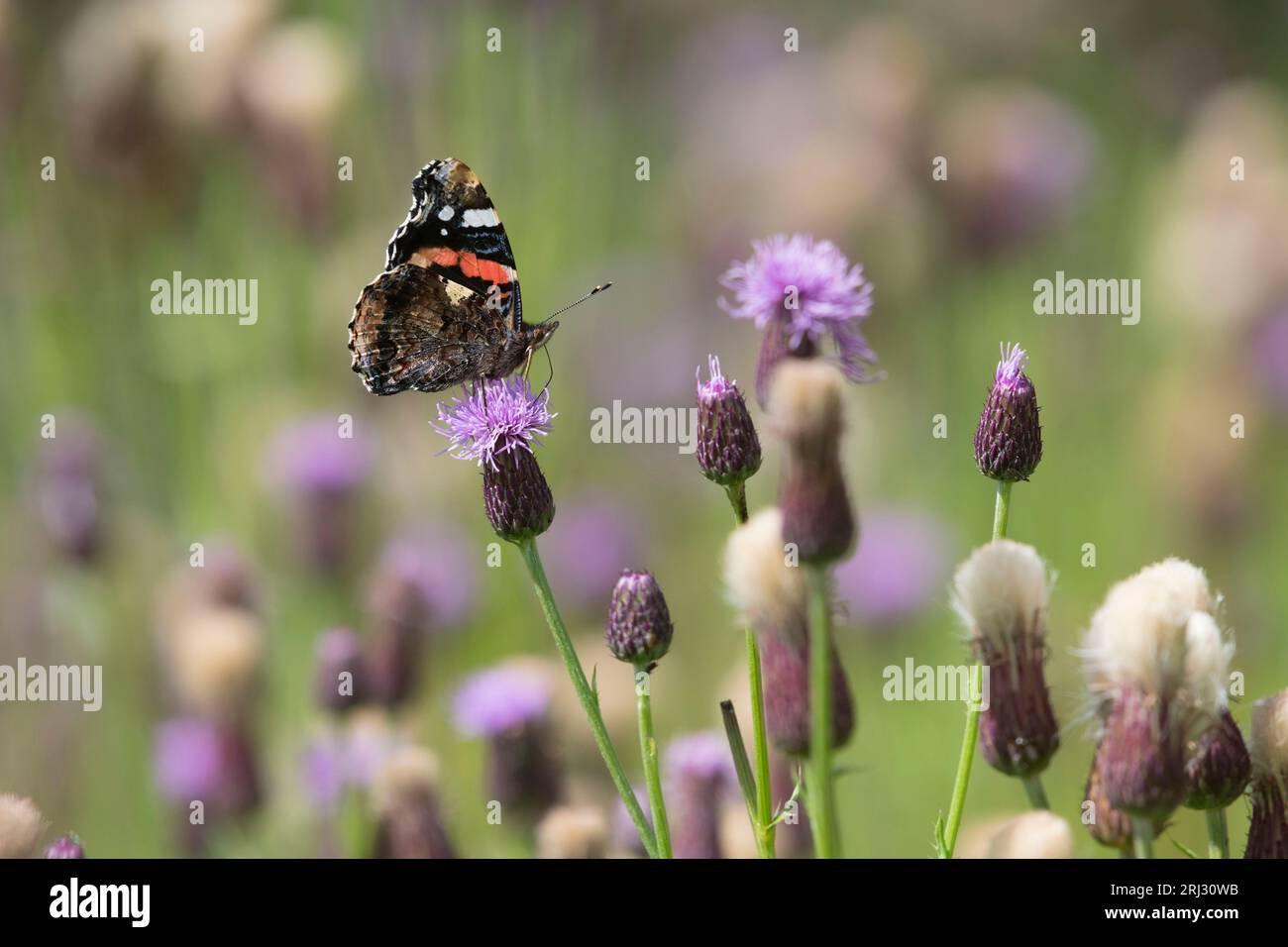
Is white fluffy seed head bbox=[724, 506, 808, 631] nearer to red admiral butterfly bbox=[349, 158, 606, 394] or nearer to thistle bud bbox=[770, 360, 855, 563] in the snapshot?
thistle bud bbox=[770, 360, 855, 563]

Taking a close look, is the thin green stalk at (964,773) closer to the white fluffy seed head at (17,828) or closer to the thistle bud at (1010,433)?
the thistle bud at (1010,433)

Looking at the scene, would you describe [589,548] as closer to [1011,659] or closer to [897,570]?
[897,570]

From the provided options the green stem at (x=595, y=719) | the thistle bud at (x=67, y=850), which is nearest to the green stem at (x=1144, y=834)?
the green stem at (x=595, y=719)

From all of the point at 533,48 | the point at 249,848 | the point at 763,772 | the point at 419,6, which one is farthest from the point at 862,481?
the point at 763,772

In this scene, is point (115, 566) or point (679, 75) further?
point (679, 75)
